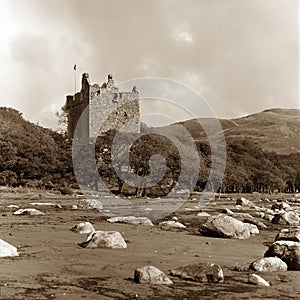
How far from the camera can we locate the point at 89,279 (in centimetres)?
859

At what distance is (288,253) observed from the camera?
1086 cm

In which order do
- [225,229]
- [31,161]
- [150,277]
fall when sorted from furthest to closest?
[31,161] → [225,229] → [150,277]

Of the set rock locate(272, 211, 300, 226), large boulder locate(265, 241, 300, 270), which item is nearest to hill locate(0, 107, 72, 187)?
rock locate(272, 211, 300, 226)

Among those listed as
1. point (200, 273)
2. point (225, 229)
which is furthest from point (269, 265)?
point (225, 229)

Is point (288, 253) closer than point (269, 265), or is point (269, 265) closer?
point (269, 265)

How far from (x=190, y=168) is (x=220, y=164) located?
12.5 meters

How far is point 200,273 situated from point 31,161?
48263mm

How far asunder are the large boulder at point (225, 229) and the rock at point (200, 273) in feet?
20.5

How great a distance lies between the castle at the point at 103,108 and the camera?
74000 millimetres

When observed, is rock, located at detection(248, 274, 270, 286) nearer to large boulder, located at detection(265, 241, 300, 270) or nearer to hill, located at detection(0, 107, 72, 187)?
large boulder, located at detection(265, 241, 300, 270)

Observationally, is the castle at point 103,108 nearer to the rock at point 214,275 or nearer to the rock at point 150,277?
the rock at point 214,275

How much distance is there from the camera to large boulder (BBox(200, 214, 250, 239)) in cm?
1525

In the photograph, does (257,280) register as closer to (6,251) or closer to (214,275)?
(214,275)

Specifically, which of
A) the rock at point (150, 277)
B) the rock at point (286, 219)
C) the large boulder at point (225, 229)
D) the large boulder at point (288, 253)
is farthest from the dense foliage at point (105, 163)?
the rock at point (150, 277)
